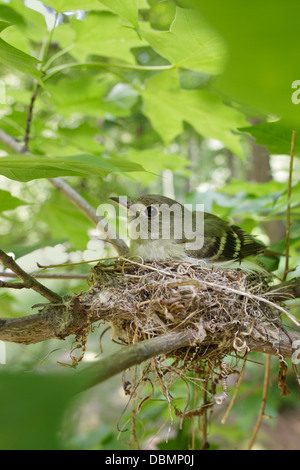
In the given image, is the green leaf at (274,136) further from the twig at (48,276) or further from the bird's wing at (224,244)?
the twig at (48,276)

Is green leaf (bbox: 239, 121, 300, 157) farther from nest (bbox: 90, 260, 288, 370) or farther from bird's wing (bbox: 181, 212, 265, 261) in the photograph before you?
bird's wing (bbox: 181, 212, 265, 261)

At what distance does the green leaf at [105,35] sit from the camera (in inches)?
56.0

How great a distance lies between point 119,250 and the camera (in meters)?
1.65

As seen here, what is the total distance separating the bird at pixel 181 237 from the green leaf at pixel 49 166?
0.99 metres

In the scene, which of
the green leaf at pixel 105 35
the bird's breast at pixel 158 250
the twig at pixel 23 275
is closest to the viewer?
the twig at pixel 23 275

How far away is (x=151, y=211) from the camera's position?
199 centimetres

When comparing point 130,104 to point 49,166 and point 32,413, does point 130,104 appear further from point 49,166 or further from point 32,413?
point 32,413

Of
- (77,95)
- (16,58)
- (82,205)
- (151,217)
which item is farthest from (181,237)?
(16,58)

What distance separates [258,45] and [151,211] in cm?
176

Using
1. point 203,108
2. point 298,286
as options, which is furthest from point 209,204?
point 298,286

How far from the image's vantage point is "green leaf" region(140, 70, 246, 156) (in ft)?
5.11

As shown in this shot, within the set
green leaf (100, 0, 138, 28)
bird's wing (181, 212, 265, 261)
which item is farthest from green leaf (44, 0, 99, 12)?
bird's wing (181, 212, 265, 261)

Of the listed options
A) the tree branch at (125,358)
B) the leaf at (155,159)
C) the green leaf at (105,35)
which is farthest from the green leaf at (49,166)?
the leaf at (155,159)
